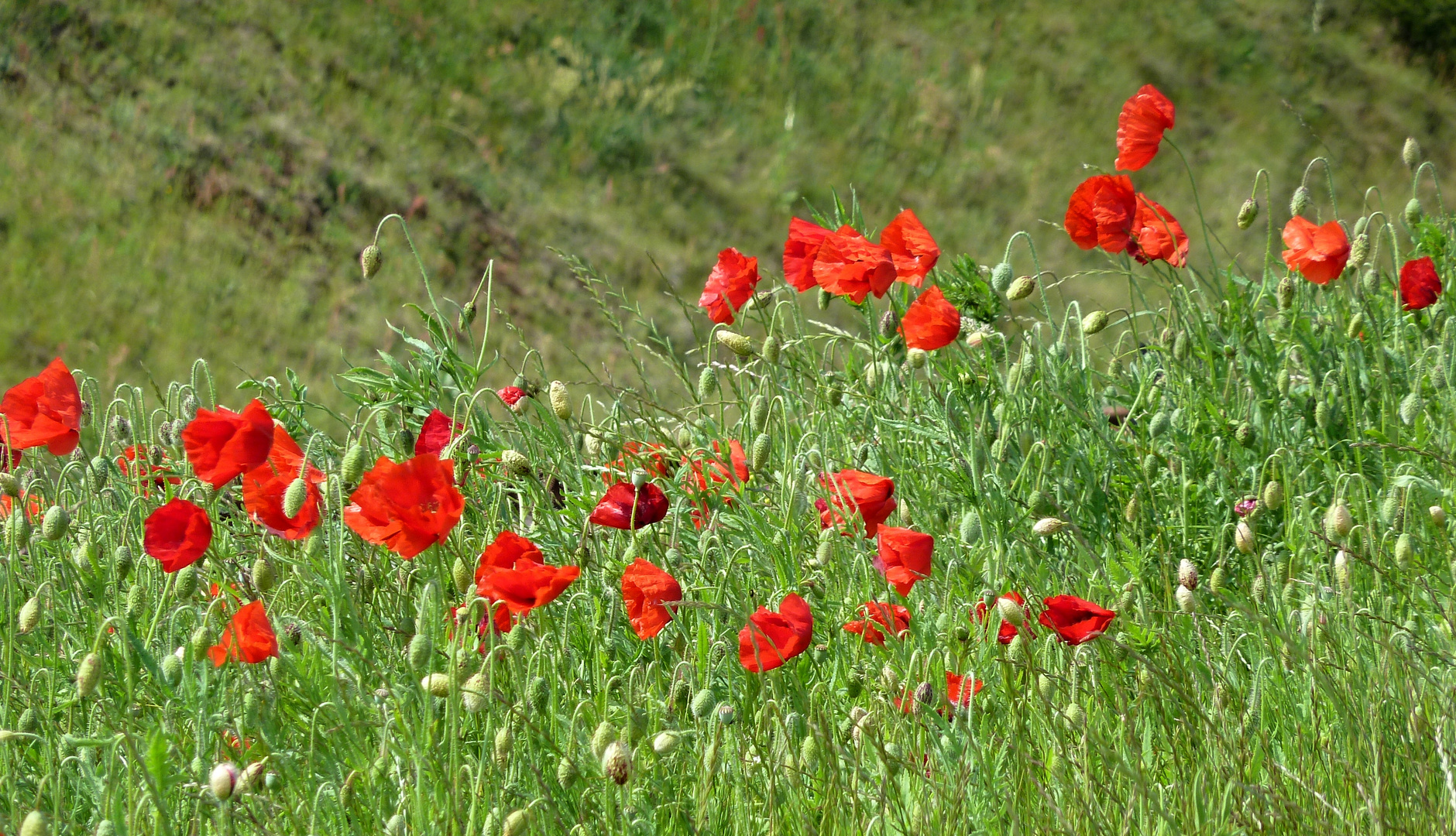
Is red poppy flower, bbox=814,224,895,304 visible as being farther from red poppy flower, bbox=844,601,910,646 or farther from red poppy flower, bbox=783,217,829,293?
red poppy flower, bbox=844,601,910,646

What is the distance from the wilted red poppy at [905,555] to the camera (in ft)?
5.22

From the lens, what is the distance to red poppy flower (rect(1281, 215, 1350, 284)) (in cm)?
230

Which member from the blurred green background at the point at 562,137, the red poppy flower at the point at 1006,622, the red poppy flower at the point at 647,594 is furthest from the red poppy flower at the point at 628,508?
the blurred green background at the point at 562,137

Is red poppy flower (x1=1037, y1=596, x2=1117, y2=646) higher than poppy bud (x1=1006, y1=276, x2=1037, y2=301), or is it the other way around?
poppy bud (x1=1006, y1=276, x2=1037, y2=301)

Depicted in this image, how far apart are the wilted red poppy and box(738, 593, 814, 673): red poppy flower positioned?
0.51ft

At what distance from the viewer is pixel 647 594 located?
5.08 feet

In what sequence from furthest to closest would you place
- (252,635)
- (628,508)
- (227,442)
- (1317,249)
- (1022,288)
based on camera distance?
(1317,249) < (1022,288) < (628,508) < (227,442) < (252,635)

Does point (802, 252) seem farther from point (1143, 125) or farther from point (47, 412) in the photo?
point (47, 412)

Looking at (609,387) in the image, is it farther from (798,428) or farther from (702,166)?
(702,166)

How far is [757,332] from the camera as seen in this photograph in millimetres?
4039

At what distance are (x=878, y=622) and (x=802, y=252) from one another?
0.87 meters

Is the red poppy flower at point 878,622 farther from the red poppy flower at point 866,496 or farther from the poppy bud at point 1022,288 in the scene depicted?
the poppy bud at point 1022,288

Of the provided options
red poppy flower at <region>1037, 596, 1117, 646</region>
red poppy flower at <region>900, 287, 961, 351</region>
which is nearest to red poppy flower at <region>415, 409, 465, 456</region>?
red poppy flower at <region>900, 287, 961, 351</region>

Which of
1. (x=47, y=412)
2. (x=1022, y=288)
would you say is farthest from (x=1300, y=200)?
(x=47, y=412)
